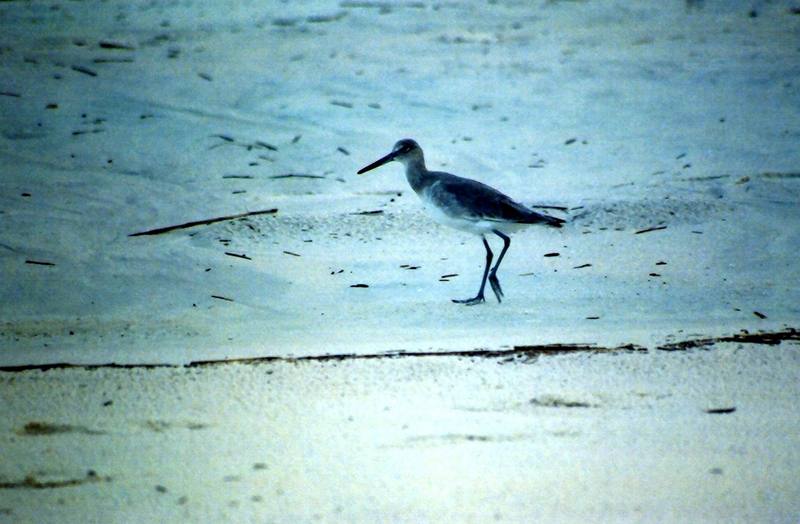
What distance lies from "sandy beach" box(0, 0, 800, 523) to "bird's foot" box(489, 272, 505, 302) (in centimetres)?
14

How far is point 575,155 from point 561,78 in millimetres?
1630

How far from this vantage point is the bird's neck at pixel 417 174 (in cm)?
620

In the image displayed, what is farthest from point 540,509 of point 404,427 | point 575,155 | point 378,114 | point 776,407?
point 378,114

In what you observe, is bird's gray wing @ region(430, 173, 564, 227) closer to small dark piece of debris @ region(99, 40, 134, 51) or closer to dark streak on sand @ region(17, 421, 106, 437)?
dark streak on sand @ region(17, 421, 106, 437)

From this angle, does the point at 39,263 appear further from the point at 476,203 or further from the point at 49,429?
the point at 476,203

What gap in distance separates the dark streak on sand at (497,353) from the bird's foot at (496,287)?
757 millimetres

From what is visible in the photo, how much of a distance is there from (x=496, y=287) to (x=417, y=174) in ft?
3.52

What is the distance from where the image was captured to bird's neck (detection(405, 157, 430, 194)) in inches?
244

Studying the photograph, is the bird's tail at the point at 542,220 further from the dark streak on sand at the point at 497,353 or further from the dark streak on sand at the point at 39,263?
the dark streak on sand at the point at 39,263

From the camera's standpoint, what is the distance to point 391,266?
5996 millimetres

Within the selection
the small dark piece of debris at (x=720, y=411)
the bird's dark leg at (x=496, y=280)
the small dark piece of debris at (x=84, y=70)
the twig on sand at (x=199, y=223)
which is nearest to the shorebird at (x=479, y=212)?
the bird's dark leg at (x=496, y=280)

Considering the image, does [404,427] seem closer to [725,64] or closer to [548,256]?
[548,256]

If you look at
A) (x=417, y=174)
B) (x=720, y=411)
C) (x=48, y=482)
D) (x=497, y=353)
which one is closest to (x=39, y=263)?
(x=417, y=174)

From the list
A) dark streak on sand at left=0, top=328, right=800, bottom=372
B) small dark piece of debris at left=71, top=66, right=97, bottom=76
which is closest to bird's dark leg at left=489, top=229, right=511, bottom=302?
dark streak on sand at left=0, top=328, right=800, bottom=372
